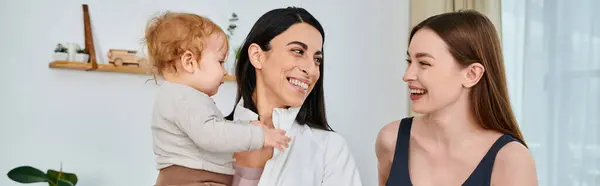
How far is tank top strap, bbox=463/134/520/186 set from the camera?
1413mm

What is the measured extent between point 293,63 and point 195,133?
0.24 meters

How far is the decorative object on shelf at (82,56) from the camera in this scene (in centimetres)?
311

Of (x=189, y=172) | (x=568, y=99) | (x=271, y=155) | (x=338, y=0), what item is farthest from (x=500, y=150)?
(x=338, y=0)

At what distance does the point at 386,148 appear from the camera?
167 centimetres

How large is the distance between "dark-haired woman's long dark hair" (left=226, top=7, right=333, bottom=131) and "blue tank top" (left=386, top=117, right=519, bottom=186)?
0.78ft

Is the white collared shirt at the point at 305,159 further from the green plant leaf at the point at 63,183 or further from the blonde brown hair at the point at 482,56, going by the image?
the green plant leaf at the point at 63,183

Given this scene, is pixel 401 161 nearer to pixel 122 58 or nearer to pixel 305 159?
pixel 305 159

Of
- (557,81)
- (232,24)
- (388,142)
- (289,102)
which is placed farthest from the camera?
(232,24)

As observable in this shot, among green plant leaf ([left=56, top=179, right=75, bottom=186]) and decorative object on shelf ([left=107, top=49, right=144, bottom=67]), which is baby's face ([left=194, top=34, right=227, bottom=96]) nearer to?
green plant leaf ([left=56, top=179, right=75, bottom=186])

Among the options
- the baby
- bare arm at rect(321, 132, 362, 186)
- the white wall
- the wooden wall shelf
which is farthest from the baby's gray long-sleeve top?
the wooden wall shelf

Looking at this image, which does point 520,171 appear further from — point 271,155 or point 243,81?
point 243,81

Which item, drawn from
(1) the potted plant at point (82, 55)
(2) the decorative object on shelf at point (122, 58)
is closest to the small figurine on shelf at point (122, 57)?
(2) the decorative object on shelf at point (122, 58)

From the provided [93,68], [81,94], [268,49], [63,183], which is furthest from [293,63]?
[81,94]

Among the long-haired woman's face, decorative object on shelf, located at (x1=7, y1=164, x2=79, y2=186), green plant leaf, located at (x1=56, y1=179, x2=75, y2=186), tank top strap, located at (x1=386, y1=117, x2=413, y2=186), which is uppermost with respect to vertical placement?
the long-haired woman's face
